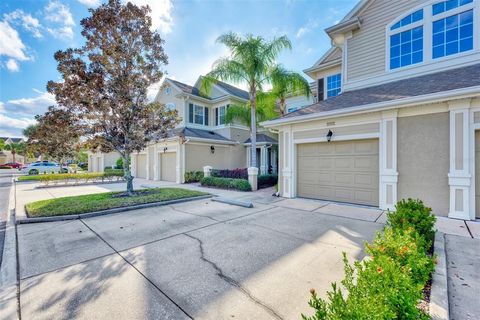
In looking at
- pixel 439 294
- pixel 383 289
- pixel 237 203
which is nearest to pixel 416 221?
pixel 439 294

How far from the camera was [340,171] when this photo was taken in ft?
26.2

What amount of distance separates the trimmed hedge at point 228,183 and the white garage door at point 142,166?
878 cm

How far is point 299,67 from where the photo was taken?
1264 centimetres

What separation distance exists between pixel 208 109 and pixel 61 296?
1761cm

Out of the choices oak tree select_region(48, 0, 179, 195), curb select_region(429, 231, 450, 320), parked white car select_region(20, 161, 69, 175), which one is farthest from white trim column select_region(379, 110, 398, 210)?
parked white car select_region(20, 161, 69, 175)

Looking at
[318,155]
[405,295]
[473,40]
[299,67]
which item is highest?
[299,67]

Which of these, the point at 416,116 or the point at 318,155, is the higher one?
the point at 416,116

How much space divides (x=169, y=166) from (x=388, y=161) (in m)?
14.2

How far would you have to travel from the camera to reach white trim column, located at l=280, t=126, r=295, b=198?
9.14 meters

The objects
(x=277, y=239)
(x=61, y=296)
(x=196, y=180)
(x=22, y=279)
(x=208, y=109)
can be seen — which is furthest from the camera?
(x=208, y=109)

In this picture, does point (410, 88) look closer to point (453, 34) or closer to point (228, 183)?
point (453, 34)

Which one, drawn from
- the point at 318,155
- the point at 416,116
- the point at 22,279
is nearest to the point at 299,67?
the point at 318,155

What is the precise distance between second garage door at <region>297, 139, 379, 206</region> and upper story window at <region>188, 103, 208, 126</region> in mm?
11295

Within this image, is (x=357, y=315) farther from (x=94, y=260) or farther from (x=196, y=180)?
(x=196, y=180)
